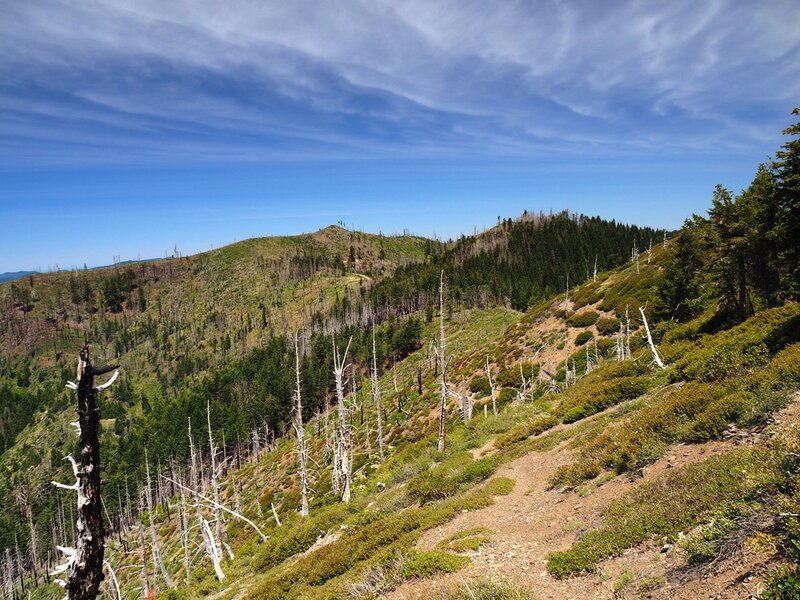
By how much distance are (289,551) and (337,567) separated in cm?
761

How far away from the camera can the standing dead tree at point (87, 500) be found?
655cm

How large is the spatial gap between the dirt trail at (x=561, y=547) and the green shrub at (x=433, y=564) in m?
0.24

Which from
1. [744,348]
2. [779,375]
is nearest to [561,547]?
[779,375]

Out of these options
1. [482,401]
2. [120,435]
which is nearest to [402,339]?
[482,401]

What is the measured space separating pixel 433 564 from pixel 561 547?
8.47 feet

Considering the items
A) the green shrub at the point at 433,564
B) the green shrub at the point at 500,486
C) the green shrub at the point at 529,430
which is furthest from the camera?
the green shrub at the point at 529,430

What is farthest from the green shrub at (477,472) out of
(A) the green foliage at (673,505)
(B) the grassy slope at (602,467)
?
(A) the green foliage at (673,505)

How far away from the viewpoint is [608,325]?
161 feet

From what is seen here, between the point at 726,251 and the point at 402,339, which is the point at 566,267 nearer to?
the point at 402,339

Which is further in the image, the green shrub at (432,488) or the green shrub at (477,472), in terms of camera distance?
the green shrub at (477,472)

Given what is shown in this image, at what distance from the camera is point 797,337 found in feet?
44.2

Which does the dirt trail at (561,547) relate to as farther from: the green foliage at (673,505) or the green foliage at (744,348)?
the green foliage at (744,348)

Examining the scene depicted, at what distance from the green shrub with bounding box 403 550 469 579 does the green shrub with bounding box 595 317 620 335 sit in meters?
45.1

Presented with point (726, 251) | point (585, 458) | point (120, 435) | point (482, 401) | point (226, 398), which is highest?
point (726, 251)
